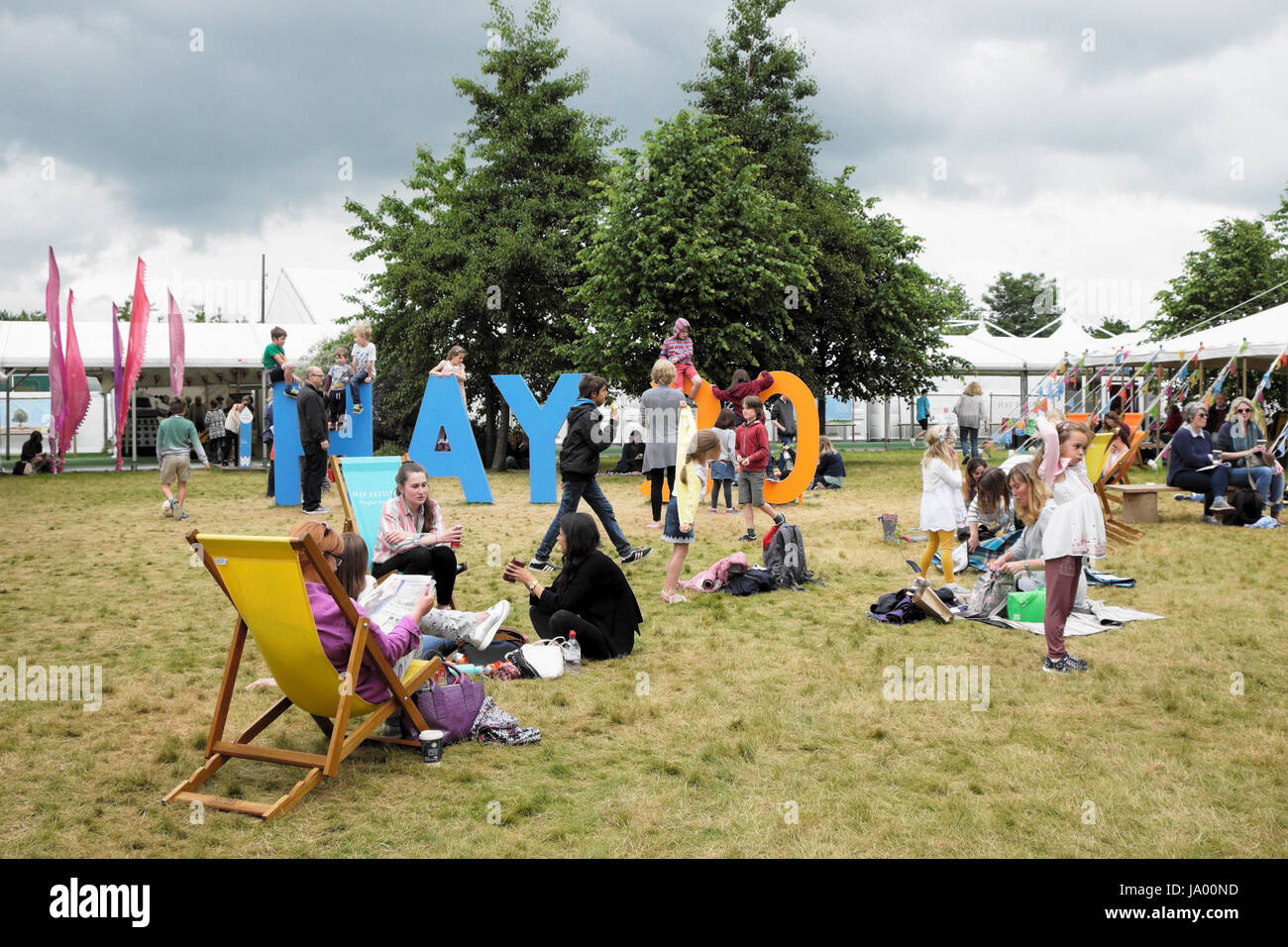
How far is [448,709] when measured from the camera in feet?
15.3

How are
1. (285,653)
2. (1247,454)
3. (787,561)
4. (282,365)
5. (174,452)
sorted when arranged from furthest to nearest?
1. (282,365)
2. (174,452)
3. (1247,454)
4. (787,561)
5. (285,653)

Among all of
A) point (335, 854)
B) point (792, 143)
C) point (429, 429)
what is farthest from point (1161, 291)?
point (335, 854)

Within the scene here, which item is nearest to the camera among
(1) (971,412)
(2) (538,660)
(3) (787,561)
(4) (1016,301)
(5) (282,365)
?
(2) (538,660)

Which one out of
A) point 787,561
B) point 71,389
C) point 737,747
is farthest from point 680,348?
point 71,389

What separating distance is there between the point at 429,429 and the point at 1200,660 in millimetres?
11228

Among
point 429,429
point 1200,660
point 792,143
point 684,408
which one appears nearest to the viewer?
point 1200,660

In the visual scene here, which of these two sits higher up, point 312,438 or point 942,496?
point 312,438

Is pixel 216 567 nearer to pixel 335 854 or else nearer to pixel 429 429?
pixel 335 854

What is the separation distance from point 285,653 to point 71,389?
21.9 m

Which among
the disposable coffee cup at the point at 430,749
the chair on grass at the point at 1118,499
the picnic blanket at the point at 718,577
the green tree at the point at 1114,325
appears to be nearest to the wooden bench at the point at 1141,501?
the chair on grass at the point at 1118,499

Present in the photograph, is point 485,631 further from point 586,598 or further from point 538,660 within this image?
point 586,598

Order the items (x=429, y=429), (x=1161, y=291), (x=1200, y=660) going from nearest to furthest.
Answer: (x=1200, y=660)
(x=429, y=429)
(x=1161, y=291)

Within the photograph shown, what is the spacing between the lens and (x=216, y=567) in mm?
4023

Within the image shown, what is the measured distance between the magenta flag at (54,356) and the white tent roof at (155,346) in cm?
232
